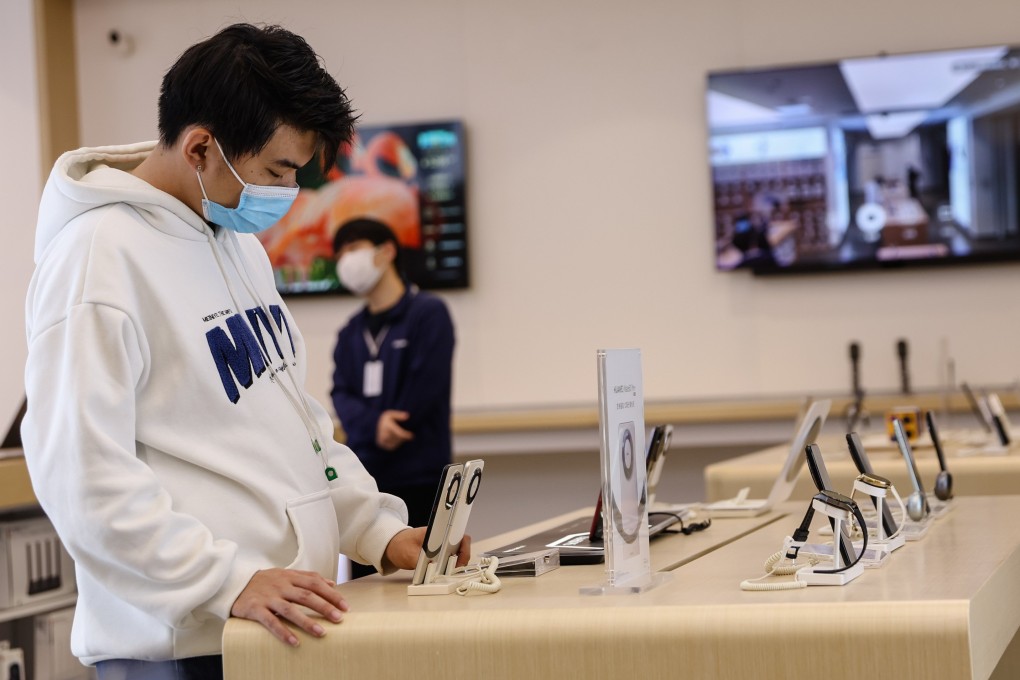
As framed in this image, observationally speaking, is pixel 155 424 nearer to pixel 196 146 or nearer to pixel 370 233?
pixel 196 146

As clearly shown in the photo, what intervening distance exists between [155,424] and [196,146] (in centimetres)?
36

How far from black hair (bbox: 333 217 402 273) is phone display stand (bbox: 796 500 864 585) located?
2.68 metres

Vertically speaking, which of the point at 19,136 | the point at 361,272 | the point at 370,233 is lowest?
the point at 361,272

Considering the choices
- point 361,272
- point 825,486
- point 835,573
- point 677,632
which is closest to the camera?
point 677,632

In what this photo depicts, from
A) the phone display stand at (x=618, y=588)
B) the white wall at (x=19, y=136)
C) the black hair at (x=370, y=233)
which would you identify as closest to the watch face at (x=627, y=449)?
the phone display stand at (x=618, y=588)

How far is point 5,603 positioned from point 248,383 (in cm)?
180

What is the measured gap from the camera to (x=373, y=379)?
12.4ft

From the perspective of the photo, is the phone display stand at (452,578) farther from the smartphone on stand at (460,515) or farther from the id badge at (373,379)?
the id badge at (373,379)

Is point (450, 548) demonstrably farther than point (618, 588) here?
Yes

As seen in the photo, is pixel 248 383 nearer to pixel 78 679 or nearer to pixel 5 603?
pixel 5 603

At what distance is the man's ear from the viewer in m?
1.49

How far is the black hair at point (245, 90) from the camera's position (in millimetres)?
1464

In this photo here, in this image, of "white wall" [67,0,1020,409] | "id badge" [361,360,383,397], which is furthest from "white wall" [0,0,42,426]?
"id badge" [361,360,383,397]

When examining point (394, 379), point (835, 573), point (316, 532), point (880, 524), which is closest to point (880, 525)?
point (880, 524)
